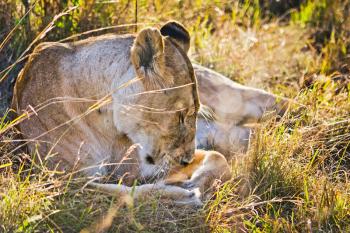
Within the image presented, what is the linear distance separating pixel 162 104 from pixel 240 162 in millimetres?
808

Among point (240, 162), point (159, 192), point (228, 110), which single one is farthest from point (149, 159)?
point (228, 110)

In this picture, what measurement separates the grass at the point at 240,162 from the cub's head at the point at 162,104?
31 cm

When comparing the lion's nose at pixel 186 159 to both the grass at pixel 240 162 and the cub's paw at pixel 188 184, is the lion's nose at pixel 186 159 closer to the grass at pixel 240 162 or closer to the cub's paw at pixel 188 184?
the cub's paw at pixel 188 184

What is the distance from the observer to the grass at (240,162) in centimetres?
365

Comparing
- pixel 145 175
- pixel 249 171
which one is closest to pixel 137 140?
pixel 145 175

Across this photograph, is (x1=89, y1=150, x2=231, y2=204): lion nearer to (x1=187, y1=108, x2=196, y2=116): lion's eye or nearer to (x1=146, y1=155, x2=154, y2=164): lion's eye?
(x1=146, y1=155, x2=154, y2=164): lion's eye

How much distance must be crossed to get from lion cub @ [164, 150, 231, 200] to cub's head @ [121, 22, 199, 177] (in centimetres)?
9

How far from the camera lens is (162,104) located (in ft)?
13.1

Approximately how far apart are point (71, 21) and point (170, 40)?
1618 millimetres

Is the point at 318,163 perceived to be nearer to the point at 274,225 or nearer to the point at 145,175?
the point at 274,225

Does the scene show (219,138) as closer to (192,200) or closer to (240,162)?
(240,162)

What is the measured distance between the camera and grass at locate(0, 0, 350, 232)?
3.65 m

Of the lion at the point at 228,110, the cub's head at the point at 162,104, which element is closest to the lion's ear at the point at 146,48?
the cub's head at the point at 162,104

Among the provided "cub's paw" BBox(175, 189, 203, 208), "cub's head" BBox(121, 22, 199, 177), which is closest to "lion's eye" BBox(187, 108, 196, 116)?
"cub's head" BBox(121, 22, 199, 177)
